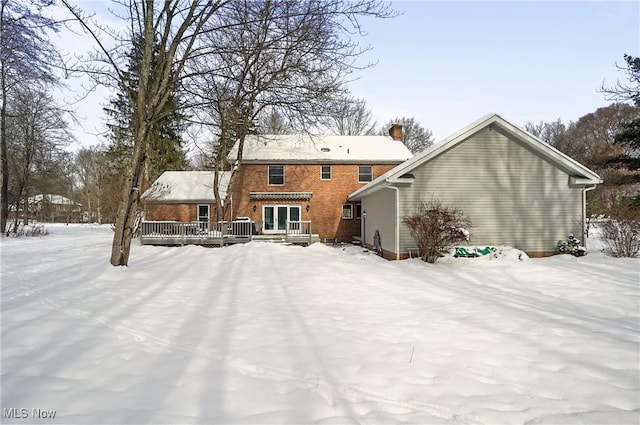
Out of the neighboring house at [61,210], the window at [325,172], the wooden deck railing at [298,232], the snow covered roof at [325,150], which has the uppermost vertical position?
the snow covered roof at [325,150]

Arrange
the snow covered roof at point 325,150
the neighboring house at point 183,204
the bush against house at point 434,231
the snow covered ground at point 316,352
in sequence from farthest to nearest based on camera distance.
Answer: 1. the snow covered roof at point 325,150
2. the neighboring house at point 183,204
3. the bush against house at point 434,231
4. the snow covered ground at point 316,352

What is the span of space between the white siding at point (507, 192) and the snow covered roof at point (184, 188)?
14.7 metres

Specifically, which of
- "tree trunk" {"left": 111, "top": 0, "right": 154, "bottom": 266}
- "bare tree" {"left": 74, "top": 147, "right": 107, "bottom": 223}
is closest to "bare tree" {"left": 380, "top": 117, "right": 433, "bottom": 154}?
"tree trunk" {"left": 111, "top": 0, "right": 154, "bottom": 266}

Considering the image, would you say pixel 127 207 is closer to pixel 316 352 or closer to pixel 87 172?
pixel 316 352

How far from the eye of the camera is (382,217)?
1527cm

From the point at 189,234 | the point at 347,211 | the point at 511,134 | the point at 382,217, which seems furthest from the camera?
the point at 347,211

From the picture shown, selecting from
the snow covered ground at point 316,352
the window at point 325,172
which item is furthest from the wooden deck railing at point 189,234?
the snow covered ground at point 316,352

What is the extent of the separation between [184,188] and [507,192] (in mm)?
18879

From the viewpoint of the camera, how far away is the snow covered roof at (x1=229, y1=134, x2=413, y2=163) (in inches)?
893

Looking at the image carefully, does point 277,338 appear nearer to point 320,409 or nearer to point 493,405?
point 320,409

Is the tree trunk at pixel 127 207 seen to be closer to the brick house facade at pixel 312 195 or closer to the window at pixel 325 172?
the brick house facade at pixel 312 195

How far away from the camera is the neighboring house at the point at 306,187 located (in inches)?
880

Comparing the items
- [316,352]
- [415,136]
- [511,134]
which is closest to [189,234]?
[511,134]

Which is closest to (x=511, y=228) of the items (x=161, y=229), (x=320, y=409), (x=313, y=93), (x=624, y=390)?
(x=313, y=93)
